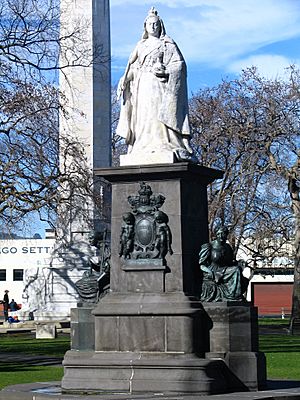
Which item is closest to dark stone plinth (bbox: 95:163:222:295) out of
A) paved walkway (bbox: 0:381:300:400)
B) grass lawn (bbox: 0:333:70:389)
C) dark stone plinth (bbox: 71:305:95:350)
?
dark stone plinth (bbox: 71:305:95:350)

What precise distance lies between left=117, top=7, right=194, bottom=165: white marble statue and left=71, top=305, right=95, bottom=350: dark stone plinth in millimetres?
2256

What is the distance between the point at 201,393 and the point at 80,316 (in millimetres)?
2592

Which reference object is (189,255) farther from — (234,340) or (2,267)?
(2,267)

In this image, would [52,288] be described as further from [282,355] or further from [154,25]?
[154,25]

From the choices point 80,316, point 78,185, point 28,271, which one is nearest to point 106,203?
point 78,185

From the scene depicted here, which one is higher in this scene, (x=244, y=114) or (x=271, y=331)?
(x=244, y=114)

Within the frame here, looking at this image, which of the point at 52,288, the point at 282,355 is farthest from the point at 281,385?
the point at 52,288

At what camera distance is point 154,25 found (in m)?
17.6

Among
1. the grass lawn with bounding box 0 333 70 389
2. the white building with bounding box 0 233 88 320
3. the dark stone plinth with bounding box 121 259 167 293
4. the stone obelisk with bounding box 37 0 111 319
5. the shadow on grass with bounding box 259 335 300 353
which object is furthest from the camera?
the white building with bounding box 0 233 88 320

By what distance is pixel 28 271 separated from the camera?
5166 cm

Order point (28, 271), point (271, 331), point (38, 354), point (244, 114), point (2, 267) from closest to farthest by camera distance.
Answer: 1. point (38, 354)
2. point (271, 331)
3. point (244, 114)
4. point (28, 271)
5. point (2, 267)

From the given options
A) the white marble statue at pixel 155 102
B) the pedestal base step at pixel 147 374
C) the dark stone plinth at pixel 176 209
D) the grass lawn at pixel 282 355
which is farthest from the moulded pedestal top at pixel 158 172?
the grass lawn at pixel 282 355

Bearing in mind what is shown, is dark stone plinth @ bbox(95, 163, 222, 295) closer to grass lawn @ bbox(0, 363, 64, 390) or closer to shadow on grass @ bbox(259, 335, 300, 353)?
grass lawn @ bbox(0, 363, 64, 390)

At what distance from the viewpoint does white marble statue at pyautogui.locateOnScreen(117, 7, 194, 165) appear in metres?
17.1
